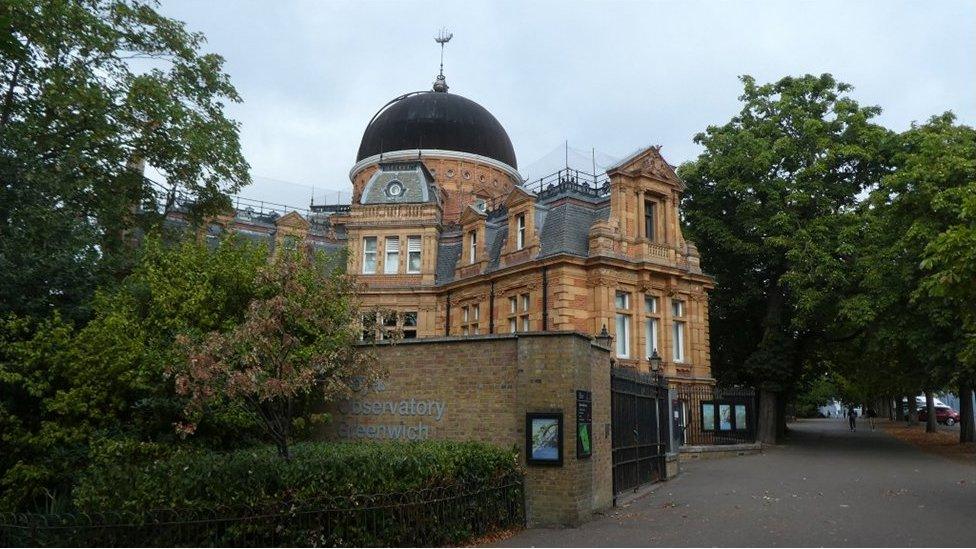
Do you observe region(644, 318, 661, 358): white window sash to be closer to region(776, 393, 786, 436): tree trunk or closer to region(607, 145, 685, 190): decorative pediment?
region(607, 145, 685, 190): decorative pediment

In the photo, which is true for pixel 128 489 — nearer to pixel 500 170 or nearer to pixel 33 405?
pixel 33 405

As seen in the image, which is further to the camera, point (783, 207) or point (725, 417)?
point (783, 207)

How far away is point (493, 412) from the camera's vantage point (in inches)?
Result: 505

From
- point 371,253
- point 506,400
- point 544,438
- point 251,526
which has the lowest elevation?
point 251,526

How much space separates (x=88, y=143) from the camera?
18.5 meters

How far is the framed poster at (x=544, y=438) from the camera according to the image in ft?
39.5

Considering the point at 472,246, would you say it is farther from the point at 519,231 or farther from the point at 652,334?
the point at 652,334

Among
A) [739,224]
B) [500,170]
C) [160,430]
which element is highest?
[500,170]

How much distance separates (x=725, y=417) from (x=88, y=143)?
21.8 m

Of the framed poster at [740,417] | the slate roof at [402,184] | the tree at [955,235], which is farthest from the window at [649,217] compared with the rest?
the slate roof at [402,184]

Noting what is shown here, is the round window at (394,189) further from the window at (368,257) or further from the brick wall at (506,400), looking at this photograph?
the brick wall at (506,400)

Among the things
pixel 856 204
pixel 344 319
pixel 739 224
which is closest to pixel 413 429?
pixel 344 319

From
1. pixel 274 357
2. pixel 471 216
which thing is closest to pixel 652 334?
pixel 471 216

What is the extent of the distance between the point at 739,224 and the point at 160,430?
2602 cm
